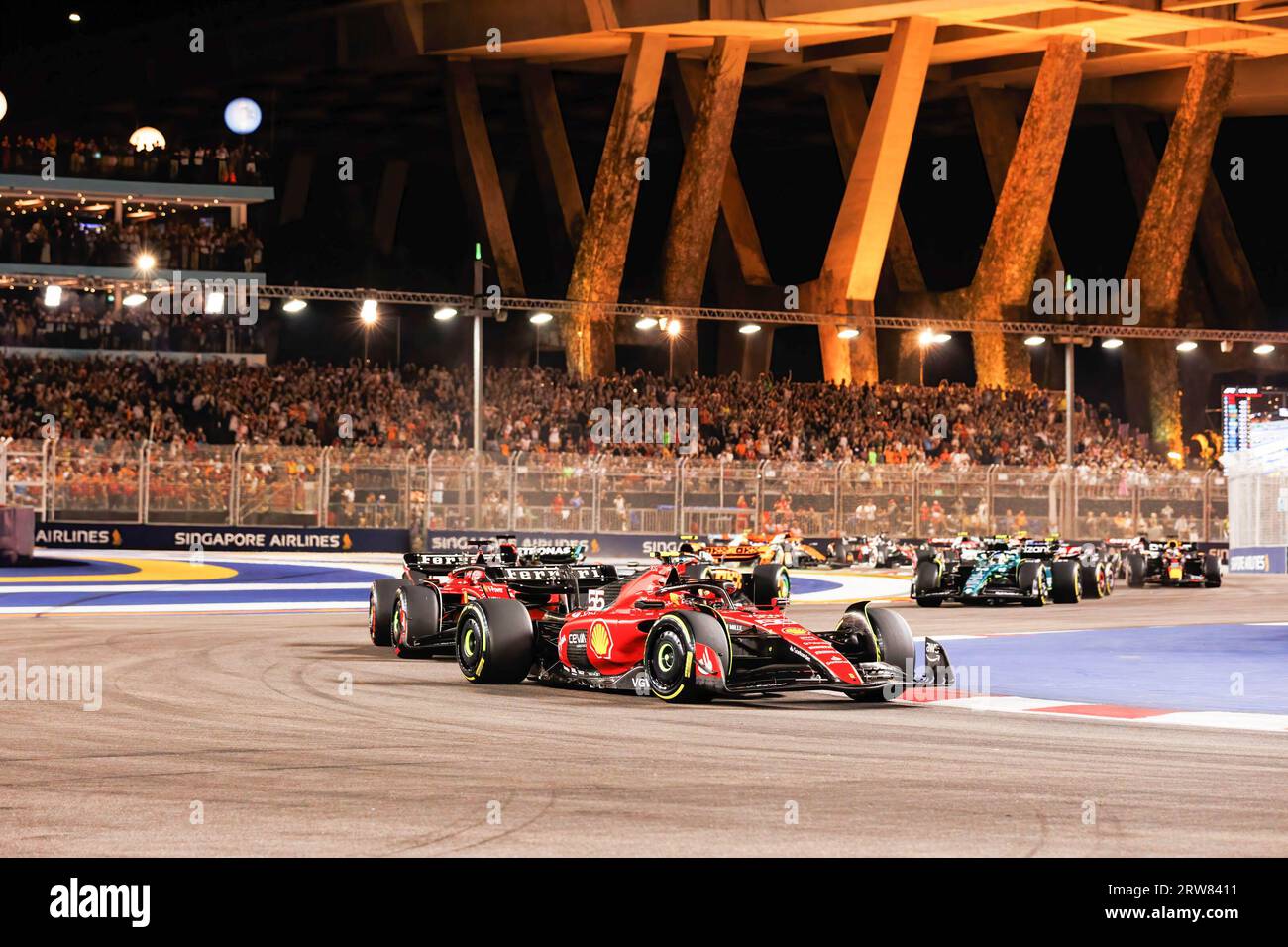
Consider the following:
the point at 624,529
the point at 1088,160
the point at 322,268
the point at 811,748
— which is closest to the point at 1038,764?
the point at 811,748

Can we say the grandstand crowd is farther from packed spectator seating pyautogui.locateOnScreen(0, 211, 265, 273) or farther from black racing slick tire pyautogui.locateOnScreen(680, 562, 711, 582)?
black racing slick tire pyautogui.locateOnScreen(680, 562, 711, 582)

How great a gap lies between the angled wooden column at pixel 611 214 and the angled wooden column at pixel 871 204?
6.16 m

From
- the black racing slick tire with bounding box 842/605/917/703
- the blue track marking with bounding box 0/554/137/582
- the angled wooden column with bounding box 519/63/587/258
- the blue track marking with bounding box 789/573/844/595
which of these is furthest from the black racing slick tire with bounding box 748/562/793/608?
the angled wooden column with bounding box 519/63/587/258

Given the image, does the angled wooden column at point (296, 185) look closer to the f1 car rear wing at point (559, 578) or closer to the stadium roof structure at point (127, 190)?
the stadium roof structure at point (127, 190)

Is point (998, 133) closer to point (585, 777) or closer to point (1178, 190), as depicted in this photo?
point (1178, 190)

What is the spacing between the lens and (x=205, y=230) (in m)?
57.4

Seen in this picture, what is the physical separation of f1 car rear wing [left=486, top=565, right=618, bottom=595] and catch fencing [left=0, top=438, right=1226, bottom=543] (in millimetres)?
22758

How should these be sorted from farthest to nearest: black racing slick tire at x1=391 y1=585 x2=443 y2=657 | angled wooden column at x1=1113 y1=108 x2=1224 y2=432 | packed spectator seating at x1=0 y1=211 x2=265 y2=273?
angled wooden column at x1=1113 y1=108 x2=1224 y2=432
packed spectator seating at x1=0 y1=211 x2=265 y2=273
black racing slick tire at x1=391 y1=585 x2=443 y2=657

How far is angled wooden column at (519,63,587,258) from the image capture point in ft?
193

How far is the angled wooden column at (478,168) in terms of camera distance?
5825cm

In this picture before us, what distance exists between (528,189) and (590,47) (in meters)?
25.4

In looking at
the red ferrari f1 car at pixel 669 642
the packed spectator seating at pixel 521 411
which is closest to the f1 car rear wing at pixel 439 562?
the red ferrari f1 car at pixel 669 642

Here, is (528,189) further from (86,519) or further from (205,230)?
(86,519)
